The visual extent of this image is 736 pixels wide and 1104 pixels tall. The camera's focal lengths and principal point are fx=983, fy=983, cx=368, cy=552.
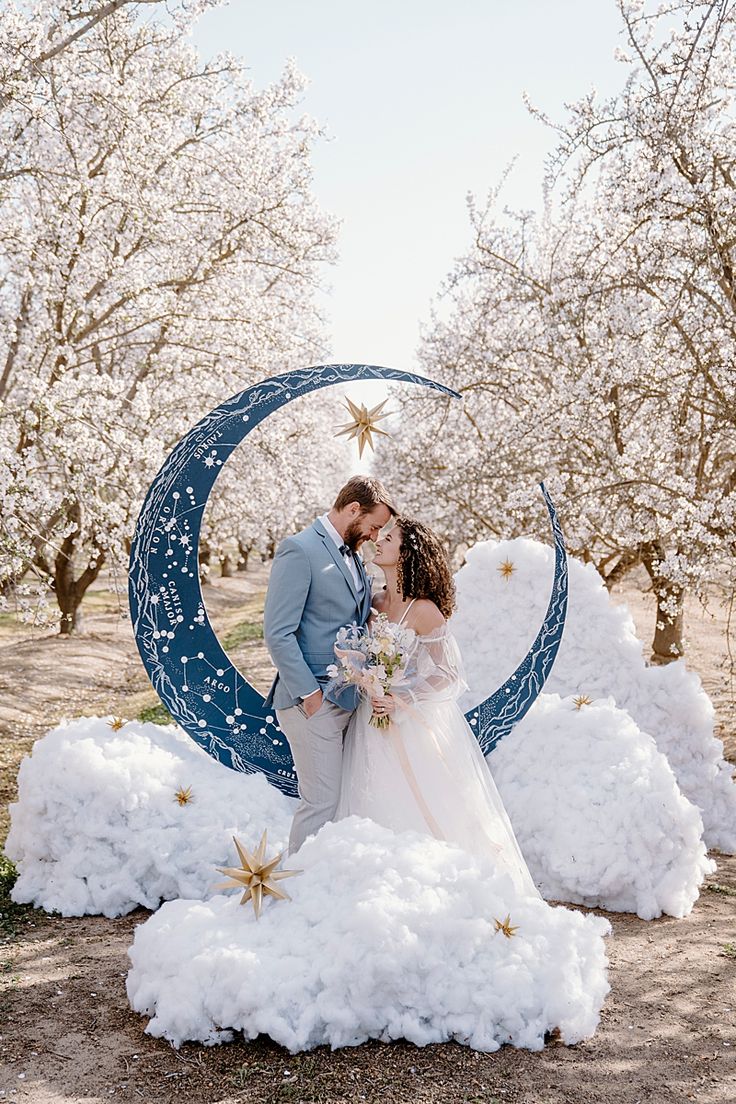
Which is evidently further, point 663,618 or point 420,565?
point 663,618

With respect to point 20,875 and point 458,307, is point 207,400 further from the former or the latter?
point 20,875

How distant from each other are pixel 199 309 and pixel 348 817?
10.0m

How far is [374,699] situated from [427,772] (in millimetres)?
490

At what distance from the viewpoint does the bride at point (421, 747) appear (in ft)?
17.1

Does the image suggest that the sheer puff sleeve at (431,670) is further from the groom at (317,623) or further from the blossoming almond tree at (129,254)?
the blossoming almond tree at (129,254)

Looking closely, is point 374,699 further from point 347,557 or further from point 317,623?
point 347,557

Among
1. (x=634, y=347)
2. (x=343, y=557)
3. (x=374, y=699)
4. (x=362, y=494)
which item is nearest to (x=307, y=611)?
(x=343, y=557)

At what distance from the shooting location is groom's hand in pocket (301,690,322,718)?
517 centimetres

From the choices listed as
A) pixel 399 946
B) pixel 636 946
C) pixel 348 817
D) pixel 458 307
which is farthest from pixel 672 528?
pixel 458 307

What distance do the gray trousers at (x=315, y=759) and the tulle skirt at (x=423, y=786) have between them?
69mm

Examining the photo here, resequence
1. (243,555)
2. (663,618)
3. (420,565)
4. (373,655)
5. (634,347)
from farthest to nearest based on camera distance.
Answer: (243,555) → (663,618) → (634,347) → (420,565) → (373,655)

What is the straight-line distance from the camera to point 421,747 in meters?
5.30

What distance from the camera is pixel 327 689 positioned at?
5.27 m

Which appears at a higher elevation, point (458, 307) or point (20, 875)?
point (458, 307)
